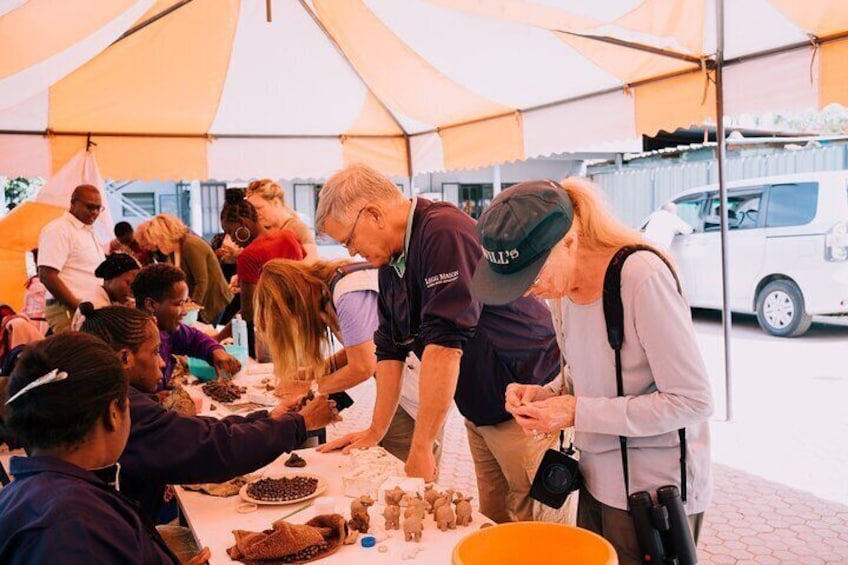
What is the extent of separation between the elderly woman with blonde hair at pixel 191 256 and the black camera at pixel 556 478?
4387 millimetres

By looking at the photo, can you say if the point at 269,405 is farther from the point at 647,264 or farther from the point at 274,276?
the point at 647,264

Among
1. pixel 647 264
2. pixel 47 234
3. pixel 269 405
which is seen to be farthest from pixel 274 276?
pixel 47 234

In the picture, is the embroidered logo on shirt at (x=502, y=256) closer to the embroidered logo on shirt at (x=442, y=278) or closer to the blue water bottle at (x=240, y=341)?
the embroidered logo on shirt at (x=442, y=278)

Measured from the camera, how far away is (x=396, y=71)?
5.73 meters

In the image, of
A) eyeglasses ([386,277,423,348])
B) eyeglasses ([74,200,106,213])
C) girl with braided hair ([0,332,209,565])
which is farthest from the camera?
eyeglasses ([74,200,106,213])

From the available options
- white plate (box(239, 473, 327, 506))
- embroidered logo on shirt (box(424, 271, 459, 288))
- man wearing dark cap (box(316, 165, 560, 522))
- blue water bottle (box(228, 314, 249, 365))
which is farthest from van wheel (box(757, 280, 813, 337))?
white plate (box(239, 473, 327, 506))

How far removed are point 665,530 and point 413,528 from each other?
56 centimetres

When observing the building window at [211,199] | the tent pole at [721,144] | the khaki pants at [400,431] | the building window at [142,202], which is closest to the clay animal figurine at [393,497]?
the khaki pants at [400,431]

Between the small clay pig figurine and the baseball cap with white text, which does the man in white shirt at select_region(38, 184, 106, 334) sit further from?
the baseball cap with white text

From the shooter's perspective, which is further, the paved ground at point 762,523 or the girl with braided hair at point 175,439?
the paved ground at point 762,523

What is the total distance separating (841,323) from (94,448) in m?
9.98

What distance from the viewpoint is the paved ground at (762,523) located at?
10.8 feet

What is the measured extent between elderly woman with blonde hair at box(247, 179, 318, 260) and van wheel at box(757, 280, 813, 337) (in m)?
6.07

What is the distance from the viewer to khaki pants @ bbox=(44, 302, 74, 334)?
4807mm
